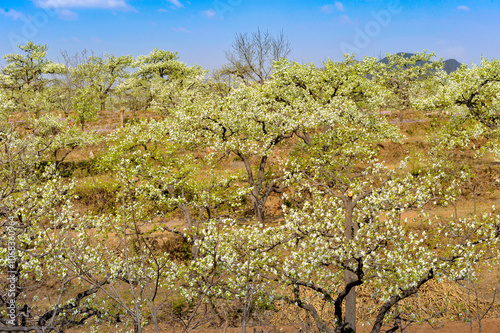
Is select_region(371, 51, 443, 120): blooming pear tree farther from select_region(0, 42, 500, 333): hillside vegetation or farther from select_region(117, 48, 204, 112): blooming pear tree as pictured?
select_region(117, 48, 204, 112): blooming pear tree

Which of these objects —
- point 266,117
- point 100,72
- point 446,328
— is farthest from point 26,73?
point 446,328

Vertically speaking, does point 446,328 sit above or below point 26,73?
below

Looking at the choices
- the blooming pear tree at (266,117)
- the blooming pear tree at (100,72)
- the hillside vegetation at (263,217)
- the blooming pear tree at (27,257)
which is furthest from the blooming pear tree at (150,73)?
the blooming pear tree at (27,257)

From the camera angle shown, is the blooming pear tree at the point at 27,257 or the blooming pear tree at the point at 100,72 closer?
the blooming pear tree at the point at 27,257

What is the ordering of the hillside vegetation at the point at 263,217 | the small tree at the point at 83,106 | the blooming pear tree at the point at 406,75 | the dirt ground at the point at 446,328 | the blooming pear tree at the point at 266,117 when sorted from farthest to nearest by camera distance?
the blooming pear tree at the point at 406,75 → the small tree at the point at 83,106 → the blooming pear tree at the point at 266,117 → the dirt ground at the point at 446,328 → the hillside vegetation at the point at 263,217

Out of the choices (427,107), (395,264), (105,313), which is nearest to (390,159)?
(427,107)

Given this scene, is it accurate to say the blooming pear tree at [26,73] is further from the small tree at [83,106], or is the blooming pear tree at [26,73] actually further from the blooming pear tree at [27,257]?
the blooming pear tree at [27,257]

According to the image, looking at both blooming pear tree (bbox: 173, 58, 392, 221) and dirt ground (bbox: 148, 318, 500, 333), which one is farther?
blooming pear tree (bbox: 173, 58, 392, 221)

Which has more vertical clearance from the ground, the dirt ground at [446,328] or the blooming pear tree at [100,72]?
the blooming pear tree at [100,72]

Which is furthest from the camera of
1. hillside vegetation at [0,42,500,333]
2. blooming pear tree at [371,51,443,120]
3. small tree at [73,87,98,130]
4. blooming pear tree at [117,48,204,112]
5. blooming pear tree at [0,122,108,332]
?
blooming pear tree at [117,48,204,112]

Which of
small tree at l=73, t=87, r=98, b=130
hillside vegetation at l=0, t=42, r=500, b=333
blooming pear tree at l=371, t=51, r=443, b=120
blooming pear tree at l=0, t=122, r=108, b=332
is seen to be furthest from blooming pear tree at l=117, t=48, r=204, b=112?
blooming pear tree at l=0, t=122, r=108, b=332

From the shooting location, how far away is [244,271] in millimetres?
12234

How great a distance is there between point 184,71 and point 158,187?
52.1 m

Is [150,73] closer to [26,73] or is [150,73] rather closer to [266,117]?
[26,73]
